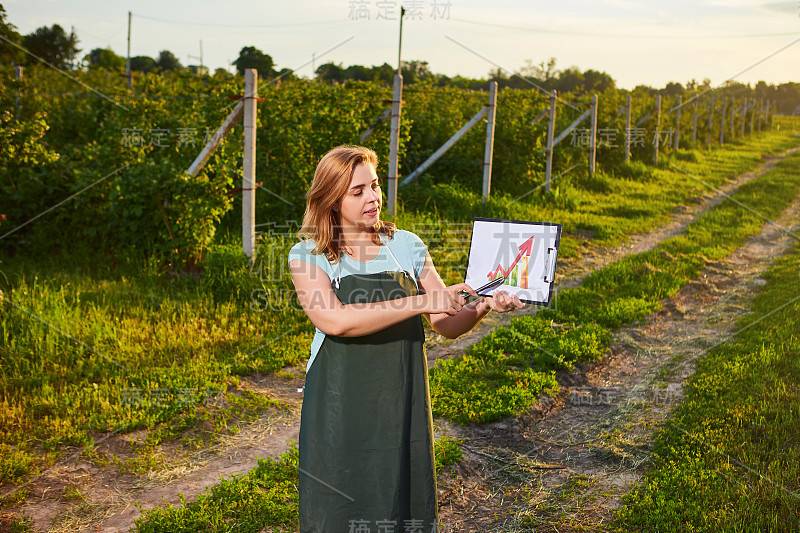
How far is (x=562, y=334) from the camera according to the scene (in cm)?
626

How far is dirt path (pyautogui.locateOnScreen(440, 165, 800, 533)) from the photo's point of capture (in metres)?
3.62

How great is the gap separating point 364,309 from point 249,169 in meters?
5.43

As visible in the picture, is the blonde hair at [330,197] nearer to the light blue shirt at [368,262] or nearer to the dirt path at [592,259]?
the light blue shirt at [368,262]

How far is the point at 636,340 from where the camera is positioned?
6445 millimetres

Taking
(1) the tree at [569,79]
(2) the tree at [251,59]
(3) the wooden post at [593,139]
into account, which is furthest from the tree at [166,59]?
(3) the wooden post at [593,139]

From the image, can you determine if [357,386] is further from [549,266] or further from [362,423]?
[549,266]

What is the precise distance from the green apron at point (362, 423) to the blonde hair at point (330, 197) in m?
0.15

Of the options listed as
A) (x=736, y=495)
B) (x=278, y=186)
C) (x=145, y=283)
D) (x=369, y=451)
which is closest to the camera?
(x=369, y=451)

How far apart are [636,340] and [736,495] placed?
3.01 m

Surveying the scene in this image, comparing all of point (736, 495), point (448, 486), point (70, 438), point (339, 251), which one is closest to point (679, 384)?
point (736, 495)

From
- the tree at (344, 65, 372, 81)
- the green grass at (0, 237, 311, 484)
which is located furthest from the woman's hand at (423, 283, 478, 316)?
the tree at (344, 65, 372, 81)

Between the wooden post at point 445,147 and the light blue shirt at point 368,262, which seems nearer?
the light blue shirt at point 368,262

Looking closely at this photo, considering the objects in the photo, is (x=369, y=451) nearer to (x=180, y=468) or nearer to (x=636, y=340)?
(x=180, y=468)

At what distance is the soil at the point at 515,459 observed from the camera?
3.56m
